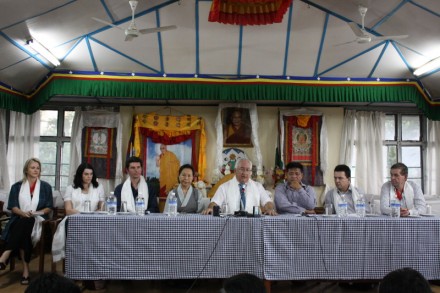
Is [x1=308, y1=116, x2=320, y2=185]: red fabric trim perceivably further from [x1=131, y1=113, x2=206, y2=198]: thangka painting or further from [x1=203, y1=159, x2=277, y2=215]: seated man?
[x1=203, y1=159, x2=277, y2=215]: seated man

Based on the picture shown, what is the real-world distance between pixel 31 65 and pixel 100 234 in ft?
12.6

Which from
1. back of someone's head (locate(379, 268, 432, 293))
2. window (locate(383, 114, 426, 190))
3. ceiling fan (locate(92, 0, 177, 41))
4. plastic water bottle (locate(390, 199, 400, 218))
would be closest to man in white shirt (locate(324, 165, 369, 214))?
plastic water bottle (locate(390, 199, 400, 218))

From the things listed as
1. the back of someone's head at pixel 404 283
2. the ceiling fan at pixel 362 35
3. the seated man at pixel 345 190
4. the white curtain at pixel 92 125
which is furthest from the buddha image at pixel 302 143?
the back of someone's head at pixel 404 283

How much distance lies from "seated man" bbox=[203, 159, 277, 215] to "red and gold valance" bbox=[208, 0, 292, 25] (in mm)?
1958

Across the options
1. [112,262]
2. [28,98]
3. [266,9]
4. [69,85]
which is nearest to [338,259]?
[112,262]

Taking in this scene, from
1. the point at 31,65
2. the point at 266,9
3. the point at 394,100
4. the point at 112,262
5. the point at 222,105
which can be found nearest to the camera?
the point at 112,262

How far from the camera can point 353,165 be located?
8055 millimetres

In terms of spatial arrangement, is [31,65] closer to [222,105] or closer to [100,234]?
[222,105]

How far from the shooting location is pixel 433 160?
833 centimetres

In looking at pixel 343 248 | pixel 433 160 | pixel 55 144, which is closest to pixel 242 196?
pixel 343 248

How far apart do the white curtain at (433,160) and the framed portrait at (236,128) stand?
3.43 m

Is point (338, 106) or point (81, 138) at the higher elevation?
point (338, 106)

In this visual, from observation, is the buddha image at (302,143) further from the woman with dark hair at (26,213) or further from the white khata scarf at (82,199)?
the woman with dark hair at (26,213)

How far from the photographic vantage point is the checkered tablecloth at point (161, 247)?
12.2 feet
